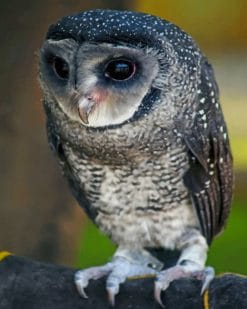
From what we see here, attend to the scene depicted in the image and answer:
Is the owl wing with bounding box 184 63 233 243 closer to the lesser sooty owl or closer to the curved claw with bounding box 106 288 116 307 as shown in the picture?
the lesser sooty owl

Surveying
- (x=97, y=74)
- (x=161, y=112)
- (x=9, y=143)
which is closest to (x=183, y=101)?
(x=161, y=112)

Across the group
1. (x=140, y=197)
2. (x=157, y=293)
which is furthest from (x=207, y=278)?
(x=140, y=197)

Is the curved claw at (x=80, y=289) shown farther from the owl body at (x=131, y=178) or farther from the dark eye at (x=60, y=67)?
the dark eye at (x=60, y=67)

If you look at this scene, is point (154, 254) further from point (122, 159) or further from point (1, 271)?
point (1, 271)

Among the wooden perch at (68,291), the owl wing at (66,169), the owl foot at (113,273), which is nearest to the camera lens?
the wooden perch at (68,291)

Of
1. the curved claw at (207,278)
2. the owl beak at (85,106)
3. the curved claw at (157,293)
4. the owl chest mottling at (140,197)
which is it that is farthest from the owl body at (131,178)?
the curved claw at (157,293)

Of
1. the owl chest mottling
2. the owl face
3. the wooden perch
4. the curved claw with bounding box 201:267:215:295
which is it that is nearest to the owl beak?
the owl face
